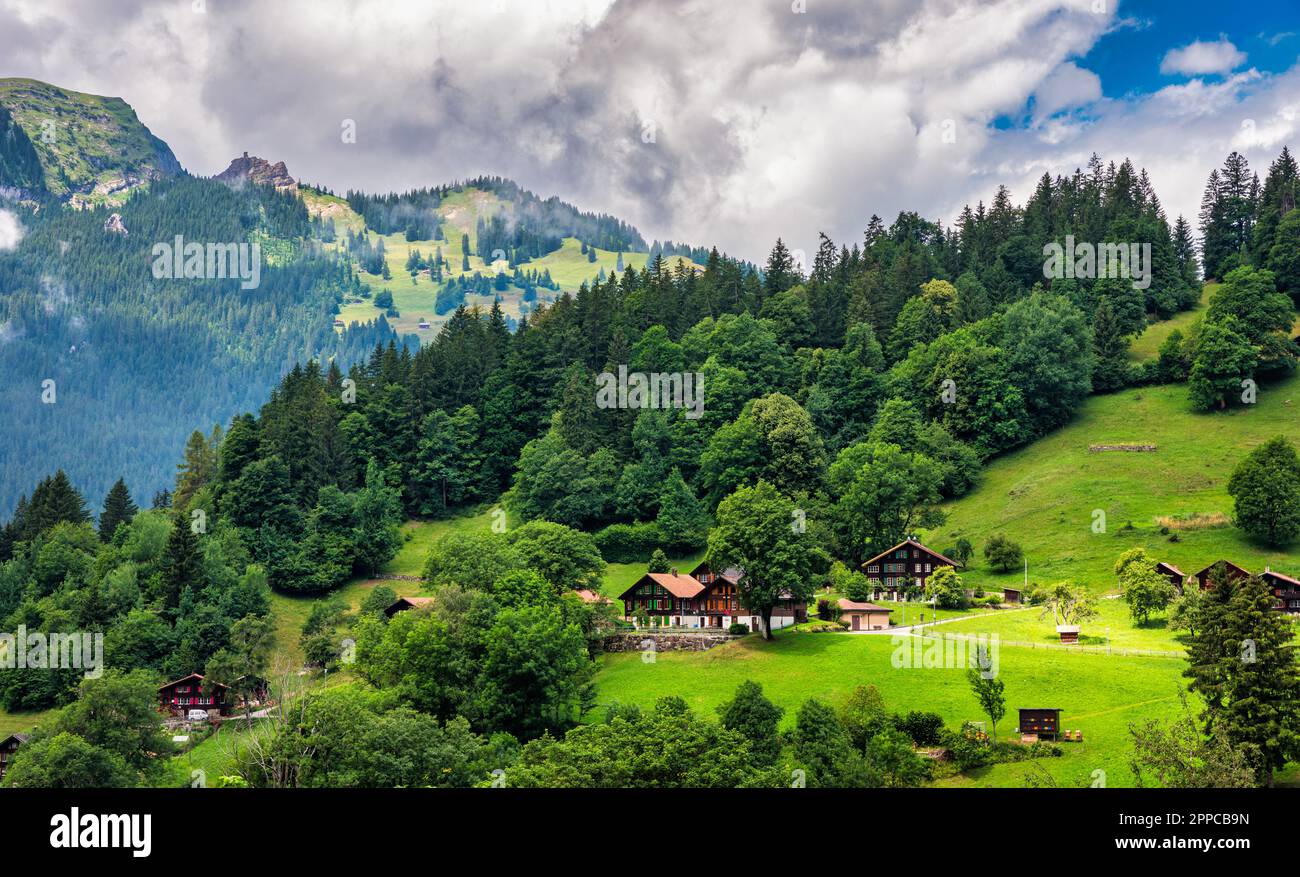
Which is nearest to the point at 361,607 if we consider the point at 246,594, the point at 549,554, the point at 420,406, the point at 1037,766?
the point at 246,594

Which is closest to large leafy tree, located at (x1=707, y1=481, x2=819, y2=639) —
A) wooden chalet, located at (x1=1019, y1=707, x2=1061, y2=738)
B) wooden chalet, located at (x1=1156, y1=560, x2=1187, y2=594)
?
wooden chalet, located at (x1=1156, y1=560, x2=1187, y2=594)

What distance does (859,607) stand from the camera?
7688 cm

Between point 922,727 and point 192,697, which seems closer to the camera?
point 922,727

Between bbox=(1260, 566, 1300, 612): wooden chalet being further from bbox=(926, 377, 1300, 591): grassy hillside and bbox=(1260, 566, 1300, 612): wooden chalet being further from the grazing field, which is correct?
the grazing field

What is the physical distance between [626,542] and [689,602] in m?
19.9

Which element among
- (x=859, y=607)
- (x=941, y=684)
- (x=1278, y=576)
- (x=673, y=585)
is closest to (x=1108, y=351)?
(x=1278, y=576)

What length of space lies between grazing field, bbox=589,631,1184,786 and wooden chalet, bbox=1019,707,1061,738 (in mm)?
977

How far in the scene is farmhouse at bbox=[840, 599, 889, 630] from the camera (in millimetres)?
75125

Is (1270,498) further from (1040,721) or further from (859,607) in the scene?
(1040,721)

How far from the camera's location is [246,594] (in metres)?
93.9

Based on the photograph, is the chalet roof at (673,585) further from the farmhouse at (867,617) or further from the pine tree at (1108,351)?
the pine tree at (1108,351)

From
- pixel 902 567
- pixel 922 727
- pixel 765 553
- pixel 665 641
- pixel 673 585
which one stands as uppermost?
pixel 765 553

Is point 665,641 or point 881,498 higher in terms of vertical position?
point 881,498
